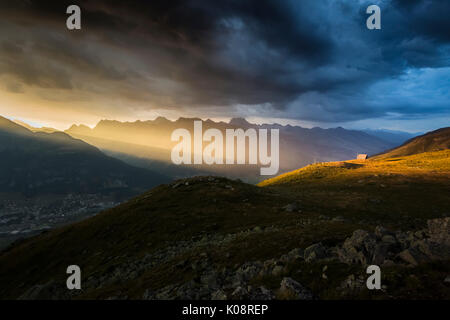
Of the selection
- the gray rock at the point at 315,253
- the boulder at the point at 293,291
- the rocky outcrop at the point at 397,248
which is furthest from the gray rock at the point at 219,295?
the rocky outcrop at the point at 397,248

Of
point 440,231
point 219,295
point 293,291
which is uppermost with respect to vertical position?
point 440,231

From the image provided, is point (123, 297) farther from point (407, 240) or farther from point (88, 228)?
point (88, 228)

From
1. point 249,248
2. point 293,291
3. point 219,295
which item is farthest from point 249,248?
point 293,291

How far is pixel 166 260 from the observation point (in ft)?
91.6

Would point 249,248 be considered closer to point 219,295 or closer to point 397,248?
point 219,295

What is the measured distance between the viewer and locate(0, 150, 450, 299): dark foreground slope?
13289mm

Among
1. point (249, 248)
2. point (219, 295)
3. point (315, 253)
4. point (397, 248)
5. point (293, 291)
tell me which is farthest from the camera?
point (249, 248)

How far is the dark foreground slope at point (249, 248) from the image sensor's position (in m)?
13.3

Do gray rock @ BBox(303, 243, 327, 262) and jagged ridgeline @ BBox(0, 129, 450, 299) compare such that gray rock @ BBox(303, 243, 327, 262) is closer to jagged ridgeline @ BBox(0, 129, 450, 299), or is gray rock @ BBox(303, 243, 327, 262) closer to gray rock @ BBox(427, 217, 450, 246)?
jagged ridgeline @ BBox(0, 129, 450, 299)

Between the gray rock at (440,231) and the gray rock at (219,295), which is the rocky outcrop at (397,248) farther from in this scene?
the gray rock at (219,295)

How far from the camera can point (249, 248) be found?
23.1 meters

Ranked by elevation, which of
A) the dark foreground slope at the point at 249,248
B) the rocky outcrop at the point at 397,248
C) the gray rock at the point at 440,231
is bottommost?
the dark foreground slope at the point at 249,248
